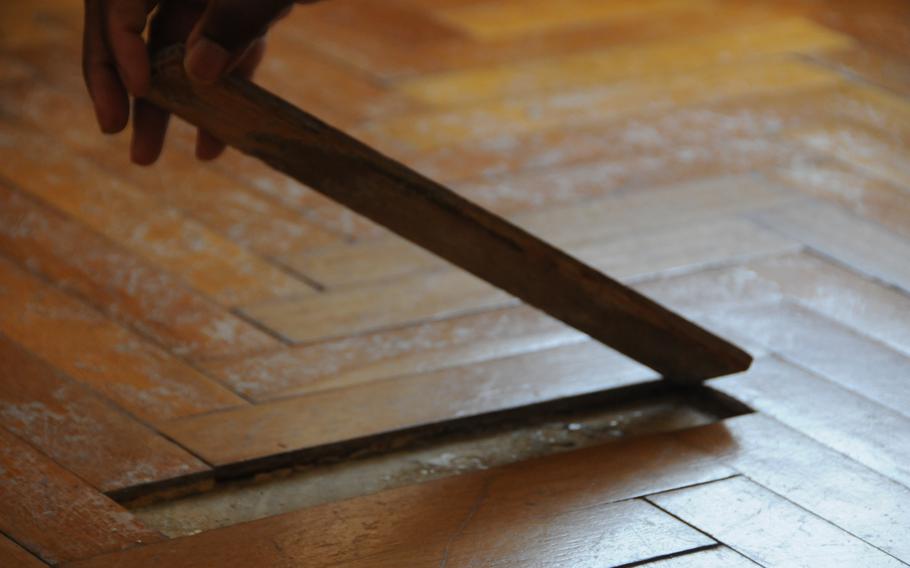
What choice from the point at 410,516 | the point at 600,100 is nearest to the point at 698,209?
the point at 600,100

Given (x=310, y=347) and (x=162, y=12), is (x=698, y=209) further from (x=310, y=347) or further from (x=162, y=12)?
(x=162, y=12)

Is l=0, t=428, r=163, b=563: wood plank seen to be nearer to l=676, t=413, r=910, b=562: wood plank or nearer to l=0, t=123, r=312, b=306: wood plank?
l=0, t=123, r=312, b=306: wood plank

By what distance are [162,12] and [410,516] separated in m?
0.38

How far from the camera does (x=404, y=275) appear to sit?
1111mm

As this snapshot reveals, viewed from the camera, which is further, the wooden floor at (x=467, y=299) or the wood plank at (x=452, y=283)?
the wood plank at (x=452, y=283)

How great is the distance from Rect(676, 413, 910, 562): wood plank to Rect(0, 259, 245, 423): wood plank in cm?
35

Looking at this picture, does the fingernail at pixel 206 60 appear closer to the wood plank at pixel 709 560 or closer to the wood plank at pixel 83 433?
the wood plank at pixel 83 433

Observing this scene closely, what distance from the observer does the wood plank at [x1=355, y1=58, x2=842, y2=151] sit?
140 centimetres

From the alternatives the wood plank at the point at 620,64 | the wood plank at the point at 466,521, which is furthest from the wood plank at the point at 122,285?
the wood plank at the point at 620,64

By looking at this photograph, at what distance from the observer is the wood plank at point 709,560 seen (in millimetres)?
769

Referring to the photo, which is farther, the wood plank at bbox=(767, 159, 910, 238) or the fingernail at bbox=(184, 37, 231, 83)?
the wood plank at bbox=(767, 159, 910, 238)

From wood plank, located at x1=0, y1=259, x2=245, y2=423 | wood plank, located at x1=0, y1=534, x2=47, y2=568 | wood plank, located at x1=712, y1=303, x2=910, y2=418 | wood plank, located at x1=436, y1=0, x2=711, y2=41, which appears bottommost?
wood plank, located at x1=0, y1=534, x2=47, y2=568

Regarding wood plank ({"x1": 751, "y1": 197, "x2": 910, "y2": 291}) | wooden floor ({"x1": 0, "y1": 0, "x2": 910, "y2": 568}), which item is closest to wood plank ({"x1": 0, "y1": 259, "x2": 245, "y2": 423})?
wooden floor ({"x1": 0, "y1": 0, "x2": 910, "y2": 568})

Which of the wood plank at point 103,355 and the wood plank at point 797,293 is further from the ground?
the wood plank at point 797,293
